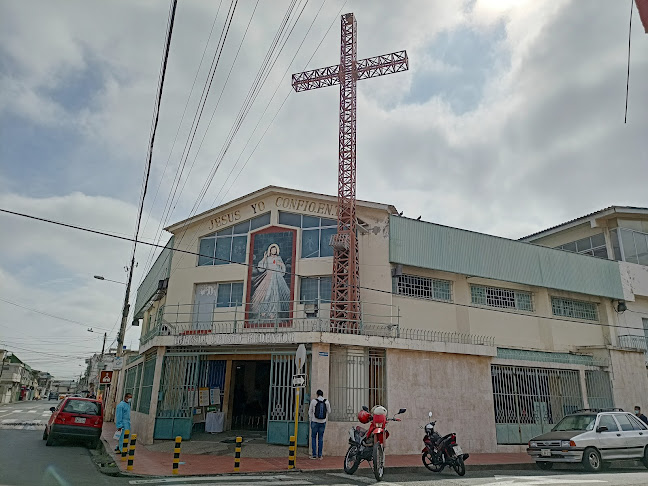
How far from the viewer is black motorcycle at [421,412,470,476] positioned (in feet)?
36.1

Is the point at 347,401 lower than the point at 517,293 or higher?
lower

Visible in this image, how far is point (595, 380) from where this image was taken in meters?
19.1

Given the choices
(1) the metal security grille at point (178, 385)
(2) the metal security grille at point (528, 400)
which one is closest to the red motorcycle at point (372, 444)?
(1) the metal security grille at point (178, 385)

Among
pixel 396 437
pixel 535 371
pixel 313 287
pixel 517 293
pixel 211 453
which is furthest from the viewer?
pixel 517 293

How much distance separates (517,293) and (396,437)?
957cm

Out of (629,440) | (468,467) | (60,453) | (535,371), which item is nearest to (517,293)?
(535,371)

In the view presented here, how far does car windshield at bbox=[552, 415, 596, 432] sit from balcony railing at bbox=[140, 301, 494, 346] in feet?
13.4

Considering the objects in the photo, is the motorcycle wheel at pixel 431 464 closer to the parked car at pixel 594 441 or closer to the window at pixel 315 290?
the parked car at pixel 594 441

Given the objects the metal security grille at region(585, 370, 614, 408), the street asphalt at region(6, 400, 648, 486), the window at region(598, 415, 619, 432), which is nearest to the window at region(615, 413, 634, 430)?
the window at region(598, 415, 619, 432)

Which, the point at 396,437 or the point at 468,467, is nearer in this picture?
the point at 468,467

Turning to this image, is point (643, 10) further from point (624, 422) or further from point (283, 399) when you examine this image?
point (283, 399)

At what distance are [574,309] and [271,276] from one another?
13.7 meters

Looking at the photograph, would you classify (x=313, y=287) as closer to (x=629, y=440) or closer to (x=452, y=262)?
(x=452, y=262)

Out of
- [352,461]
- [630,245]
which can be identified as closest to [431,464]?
[352,461]
